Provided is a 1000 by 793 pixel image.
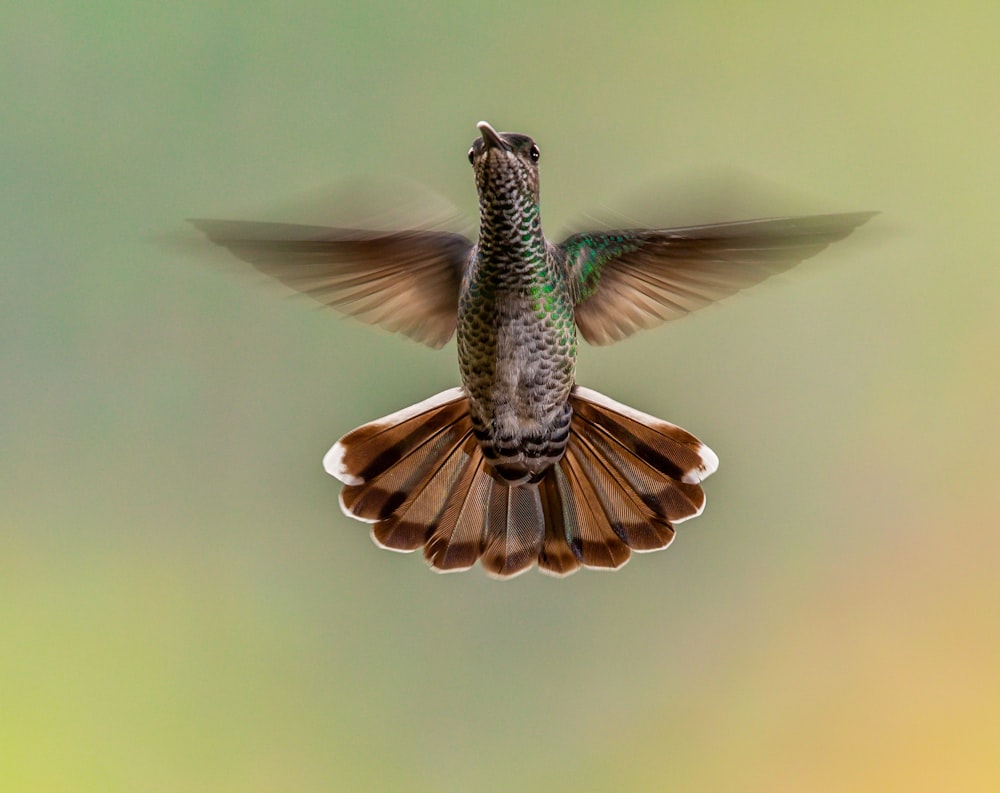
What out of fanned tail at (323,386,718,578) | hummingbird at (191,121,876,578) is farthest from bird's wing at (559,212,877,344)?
fanned tail at (323,386,718,578)

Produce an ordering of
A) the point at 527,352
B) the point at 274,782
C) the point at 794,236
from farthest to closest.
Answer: the point at 274,782
the point at 527,352
the point at 794,236

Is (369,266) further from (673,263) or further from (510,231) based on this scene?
(673,263)

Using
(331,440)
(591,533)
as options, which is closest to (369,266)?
(591,533)

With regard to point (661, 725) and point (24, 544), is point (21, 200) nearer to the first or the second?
point (24, 544)

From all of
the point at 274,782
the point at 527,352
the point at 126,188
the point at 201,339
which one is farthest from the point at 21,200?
the point at 527,352

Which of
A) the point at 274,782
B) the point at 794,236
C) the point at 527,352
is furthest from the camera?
the point at 274,782

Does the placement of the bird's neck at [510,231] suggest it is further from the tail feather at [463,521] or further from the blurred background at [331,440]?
the blurred background at [331,440]

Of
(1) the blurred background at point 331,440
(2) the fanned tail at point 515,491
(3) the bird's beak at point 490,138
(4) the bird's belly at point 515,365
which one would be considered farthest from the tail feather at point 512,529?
(1) the blurred background at point 331,440
